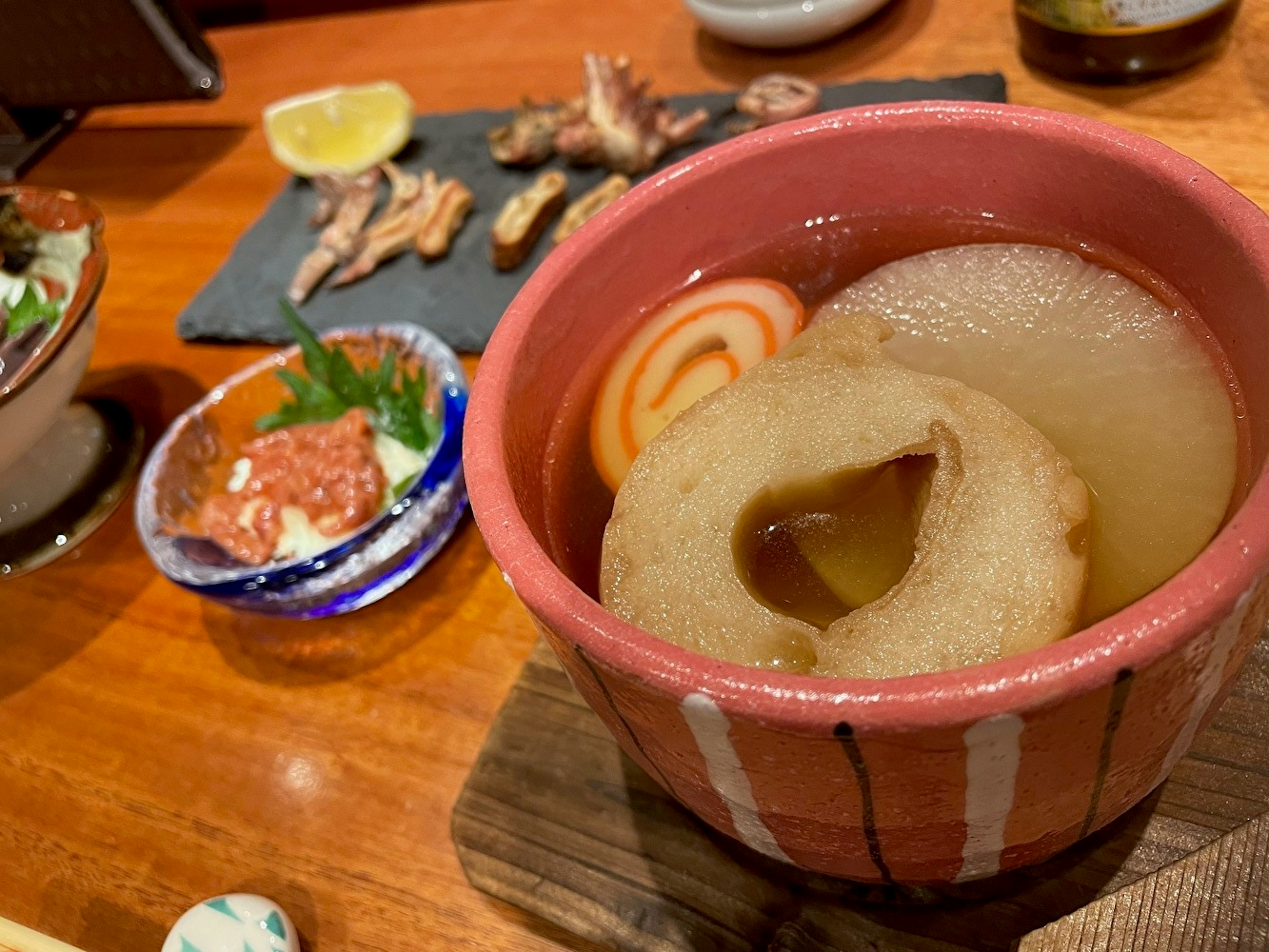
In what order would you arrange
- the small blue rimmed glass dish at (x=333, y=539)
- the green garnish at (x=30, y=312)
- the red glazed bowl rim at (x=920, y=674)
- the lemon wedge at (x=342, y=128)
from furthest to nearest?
the lemon wedge at (x=342, y=128)
the green garnish at (x=30, y=312)
the small blue rimmed glass dish at (x=333, y=539)
the red glazed bowl rim at (x=920, y=674)

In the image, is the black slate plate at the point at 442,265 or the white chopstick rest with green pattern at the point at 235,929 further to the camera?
the black slate plate at the point at 442,265

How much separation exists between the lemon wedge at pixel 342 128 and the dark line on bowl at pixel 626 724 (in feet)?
4.62

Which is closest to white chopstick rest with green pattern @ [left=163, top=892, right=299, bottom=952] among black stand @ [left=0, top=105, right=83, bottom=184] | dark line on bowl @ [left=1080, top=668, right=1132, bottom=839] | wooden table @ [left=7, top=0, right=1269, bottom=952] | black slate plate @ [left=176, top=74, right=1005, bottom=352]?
wooden table @ [left=7, top=0, right=1269, bottom=952]

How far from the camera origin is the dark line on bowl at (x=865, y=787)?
40cm

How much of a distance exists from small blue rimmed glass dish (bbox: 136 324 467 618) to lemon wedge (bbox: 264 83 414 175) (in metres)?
0.55

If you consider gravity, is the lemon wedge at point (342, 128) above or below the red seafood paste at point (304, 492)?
above

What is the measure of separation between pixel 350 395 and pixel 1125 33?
1.00 metres

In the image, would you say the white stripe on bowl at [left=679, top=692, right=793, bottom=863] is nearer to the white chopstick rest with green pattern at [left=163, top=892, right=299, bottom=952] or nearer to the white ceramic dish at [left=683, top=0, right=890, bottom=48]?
the white chopstick rest with green pattern at [left=163, top=892, right=299, bottom=952]

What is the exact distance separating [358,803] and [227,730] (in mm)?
189

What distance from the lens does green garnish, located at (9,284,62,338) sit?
1.25 m

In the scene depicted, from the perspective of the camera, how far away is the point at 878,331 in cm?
67

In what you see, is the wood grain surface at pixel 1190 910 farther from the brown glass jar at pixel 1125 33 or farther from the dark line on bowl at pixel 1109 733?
the brown glass jar at pixel 1125 33

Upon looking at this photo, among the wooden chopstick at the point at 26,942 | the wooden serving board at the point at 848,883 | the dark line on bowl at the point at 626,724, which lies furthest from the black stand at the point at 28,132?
the dark line on bowl at the point at 626,724

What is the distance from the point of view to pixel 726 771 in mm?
471
